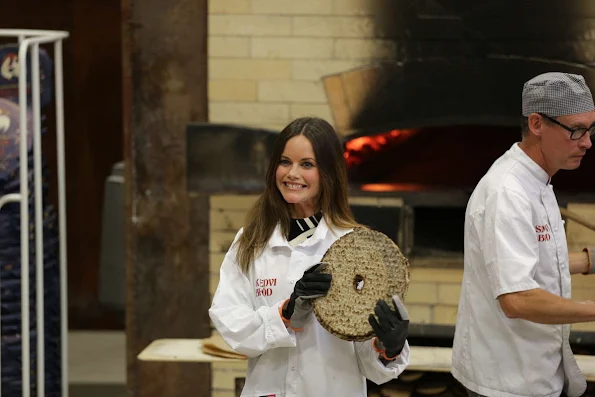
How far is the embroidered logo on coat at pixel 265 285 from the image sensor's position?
2.29 meters

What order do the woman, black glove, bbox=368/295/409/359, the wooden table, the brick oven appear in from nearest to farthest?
black glove, bbox=368/295/409/359
the woman
the wooden table
the brick oven

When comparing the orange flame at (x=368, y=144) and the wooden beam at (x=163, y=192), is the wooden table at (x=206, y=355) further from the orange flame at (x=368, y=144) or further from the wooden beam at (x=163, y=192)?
the orange flame at (x=368, y=144)

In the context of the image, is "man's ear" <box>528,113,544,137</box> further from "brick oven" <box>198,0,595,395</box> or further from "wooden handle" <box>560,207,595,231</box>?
"brick oven" <box>198,0,595,395</box>

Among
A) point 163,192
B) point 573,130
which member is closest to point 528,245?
point 573,130

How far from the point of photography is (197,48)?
3973mm

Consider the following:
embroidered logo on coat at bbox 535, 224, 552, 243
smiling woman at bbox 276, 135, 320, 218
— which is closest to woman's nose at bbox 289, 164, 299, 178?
smiling woman at bbox 276, 135, 320, 218

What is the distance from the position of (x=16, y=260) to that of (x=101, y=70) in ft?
9.31

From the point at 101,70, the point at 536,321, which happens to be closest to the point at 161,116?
the point at 536,321

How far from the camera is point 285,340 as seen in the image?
2207mm

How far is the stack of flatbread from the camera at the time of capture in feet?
11.7

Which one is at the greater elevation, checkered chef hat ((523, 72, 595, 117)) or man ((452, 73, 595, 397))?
checkered chef hat ((523, 72, 595, 117))

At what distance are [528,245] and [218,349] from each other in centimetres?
157

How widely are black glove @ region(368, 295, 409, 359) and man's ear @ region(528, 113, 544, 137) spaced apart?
602 millimetres

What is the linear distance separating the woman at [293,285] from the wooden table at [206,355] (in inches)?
49.8
